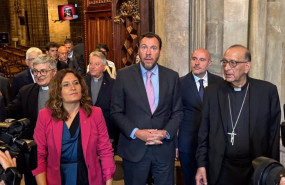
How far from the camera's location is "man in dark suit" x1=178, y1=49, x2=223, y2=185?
3.43 meters

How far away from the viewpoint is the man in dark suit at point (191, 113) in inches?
135

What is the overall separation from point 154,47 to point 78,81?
2.62 ft

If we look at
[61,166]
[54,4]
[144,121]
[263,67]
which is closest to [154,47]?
[144,121]

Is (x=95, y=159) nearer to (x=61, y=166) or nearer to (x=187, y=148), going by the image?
(x=61, y=166)

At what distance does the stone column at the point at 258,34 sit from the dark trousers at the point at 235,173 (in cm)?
163

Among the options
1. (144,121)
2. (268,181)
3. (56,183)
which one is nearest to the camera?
(268,181)

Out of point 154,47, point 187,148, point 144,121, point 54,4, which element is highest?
point 54,4

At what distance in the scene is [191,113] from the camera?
11.3ft

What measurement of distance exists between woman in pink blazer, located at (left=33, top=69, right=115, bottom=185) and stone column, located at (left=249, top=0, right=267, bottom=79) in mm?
Result: 2203

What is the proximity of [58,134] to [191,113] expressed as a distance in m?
1.43

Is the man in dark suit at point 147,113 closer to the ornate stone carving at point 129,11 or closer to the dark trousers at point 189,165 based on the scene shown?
the dark trousers at point 189,165

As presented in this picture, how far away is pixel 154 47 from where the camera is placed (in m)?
3.14

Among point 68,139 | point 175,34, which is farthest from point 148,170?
point 175,34

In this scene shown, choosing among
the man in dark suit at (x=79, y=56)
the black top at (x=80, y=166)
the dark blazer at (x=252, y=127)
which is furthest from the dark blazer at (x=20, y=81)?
the man in dark suit at (x=79, y=56)
